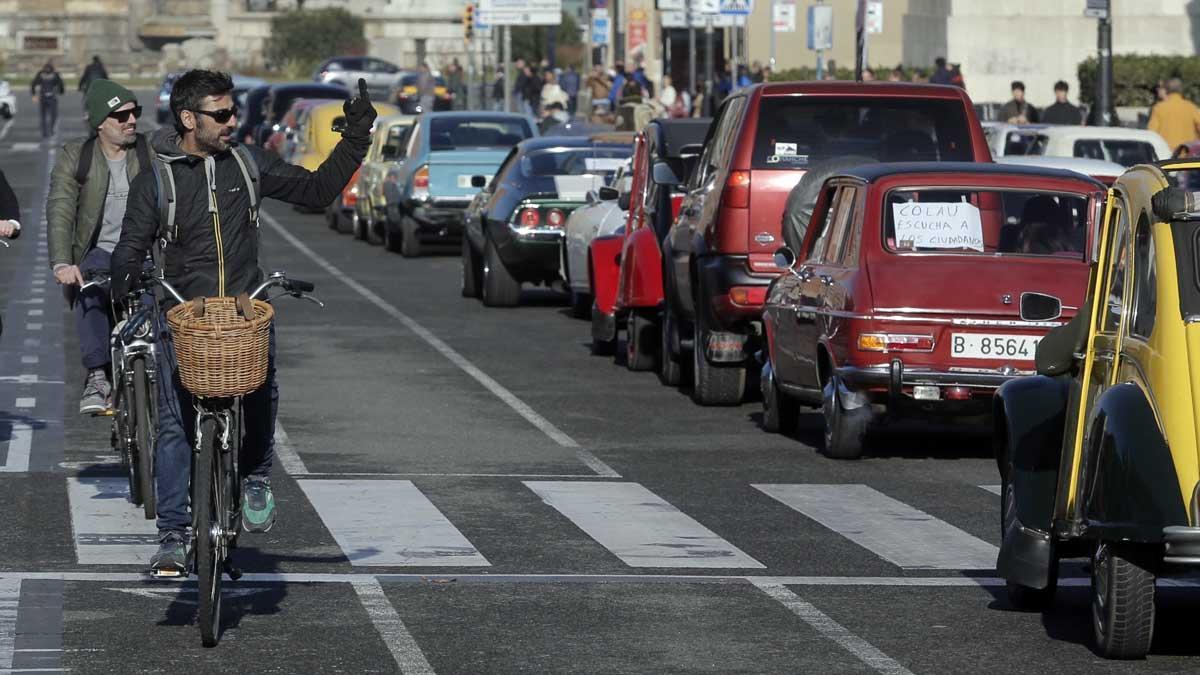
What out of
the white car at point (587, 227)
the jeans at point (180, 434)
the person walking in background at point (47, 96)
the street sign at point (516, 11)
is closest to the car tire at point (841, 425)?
the jeans at point (180, 434)

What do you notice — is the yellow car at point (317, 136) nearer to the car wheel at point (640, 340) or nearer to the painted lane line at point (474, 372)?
the painted lane line at point (474, 372)

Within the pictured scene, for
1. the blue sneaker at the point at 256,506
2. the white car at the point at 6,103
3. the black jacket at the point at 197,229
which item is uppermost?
the black jacket at the point at 197,229

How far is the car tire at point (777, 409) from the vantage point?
600 inches

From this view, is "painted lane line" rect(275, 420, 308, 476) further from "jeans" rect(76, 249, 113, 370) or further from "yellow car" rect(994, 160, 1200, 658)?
"yellow car" rect(994, 160, 1200, 658)

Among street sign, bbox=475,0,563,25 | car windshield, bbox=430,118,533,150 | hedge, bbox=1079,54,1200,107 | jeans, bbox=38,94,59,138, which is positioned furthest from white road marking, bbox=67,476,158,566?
jeans, bbox=38,94,59,138

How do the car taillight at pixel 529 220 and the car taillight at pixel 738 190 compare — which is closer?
the car taillight at pixel 738 190

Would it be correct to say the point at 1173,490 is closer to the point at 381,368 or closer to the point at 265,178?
the point at 265,178

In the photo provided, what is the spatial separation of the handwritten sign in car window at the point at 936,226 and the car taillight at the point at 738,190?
1.96m

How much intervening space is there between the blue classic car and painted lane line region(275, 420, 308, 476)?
52.7ft

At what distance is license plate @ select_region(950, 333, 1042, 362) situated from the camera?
13664mm

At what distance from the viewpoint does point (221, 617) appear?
900cm

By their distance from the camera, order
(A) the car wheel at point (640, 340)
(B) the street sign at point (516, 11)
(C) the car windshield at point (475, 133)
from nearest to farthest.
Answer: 1. (A) the car wheel at point (640, 340)
2. (C) the car windshield at point (475, 133)
3. (B) the street sign at point (516, 11)

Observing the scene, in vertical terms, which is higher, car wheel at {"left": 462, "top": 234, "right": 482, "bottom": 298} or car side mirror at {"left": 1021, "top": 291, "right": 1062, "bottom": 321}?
car side mirror at {"left": 1021, "top": 291, "right": 1062, "bottom": 321}

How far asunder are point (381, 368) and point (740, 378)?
129 inches
